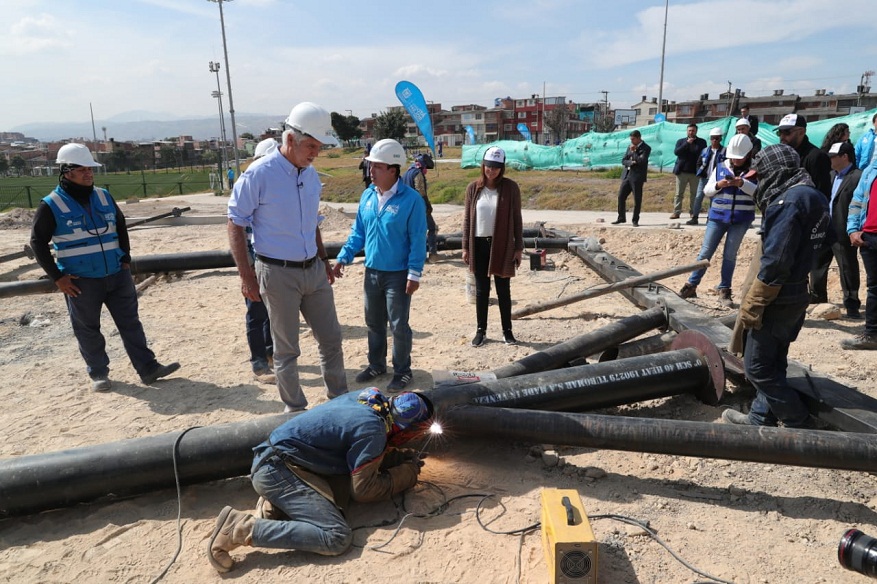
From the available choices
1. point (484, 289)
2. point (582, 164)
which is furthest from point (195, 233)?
point (582, 164)

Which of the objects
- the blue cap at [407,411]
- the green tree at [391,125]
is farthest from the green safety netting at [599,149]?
the green tree at [391,125]

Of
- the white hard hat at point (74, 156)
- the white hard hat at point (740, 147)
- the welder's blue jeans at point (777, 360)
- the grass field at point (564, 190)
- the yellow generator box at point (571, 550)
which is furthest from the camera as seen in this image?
the grass field at point (564, 190)

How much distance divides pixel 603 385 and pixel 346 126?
59.6m

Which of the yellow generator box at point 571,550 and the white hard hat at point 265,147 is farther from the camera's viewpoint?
the white hard hat at point 265,147

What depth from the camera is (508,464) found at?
3.72 meters

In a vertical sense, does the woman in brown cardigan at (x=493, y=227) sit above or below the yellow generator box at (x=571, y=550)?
above

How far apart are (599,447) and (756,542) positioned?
2.97ft

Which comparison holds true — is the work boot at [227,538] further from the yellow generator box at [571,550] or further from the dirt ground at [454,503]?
the yellow generator box at [571,550]

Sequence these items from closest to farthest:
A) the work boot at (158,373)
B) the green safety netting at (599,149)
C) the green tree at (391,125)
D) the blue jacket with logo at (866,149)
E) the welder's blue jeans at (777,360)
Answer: the welder's blue jeans at (777,360), the work boot at (158,373), the blue jacket with logo at (866,149), the green safety netting at (599,149), the green tree at (391,125)

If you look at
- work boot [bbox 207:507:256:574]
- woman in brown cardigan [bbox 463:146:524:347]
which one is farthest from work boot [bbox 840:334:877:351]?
work boot [bbox 207:507:256:574]

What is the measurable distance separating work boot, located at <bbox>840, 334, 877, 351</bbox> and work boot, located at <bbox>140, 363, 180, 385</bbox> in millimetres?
6280

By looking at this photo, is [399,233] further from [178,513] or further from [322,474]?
[178,513]

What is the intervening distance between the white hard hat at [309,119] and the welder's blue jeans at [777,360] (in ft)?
10.1

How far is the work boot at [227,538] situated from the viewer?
285 centimetres
